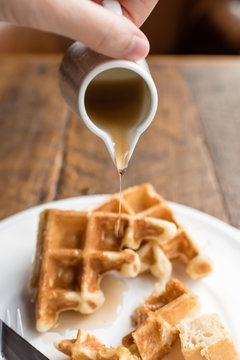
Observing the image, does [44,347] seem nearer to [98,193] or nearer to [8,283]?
[8,283]

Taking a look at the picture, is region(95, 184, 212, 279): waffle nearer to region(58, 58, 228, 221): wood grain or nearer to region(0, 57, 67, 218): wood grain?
region(58, 58, 228, 221): wood grain

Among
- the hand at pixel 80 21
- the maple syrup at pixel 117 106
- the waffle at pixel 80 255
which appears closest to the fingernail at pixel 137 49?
the hand at pixel 80 21

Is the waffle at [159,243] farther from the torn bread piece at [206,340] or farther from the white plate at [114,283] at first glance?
the torn bread piece at [206,340]

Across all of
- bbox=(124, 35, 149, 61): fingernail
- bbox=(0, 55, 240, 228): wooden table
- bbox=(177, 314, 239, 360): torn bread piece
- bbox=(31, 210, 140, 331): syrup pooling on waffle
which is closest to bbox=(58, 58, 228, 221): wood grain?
bbox=(0, 55, 240, 228): wooden table

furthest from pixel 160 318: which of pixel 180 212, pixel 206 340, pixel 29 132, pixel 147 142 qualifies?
pixel 29 132

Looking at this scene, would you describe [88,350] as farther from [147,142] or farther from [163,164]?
[147,142]
